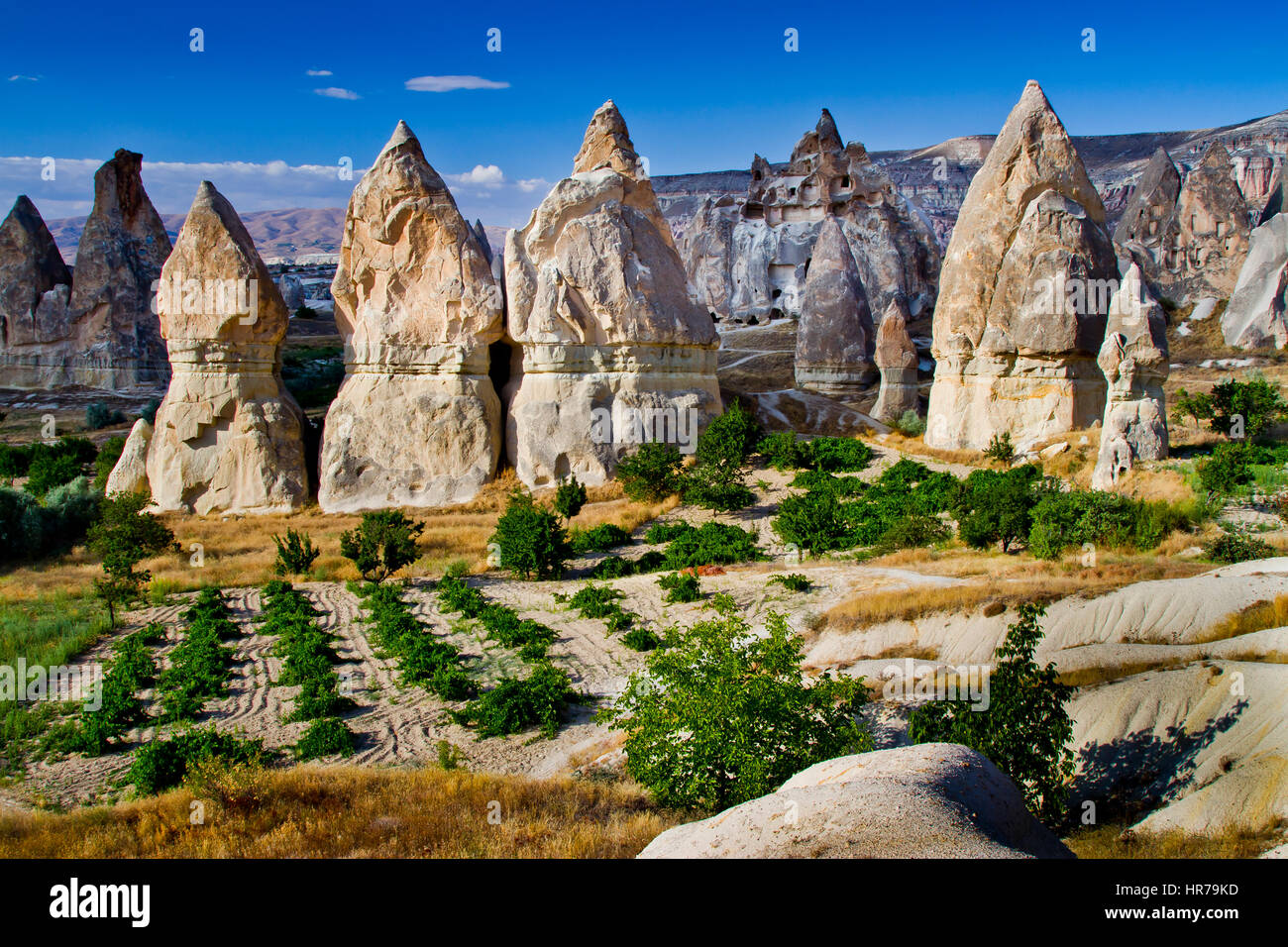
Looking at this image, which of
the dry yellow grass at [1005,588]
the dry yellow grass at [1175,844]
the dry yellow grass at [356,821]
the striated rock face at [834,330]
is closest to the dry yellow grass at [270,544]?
the dry yellow grass at [1005,588]

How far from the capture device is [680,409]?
17.7 m

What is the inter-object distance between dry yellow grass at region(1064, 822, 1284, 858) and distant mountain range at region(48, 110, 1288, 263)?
4561 centimetres

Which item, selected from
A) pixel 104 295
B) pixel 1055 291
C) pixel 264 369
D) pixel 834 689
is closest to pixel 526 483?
pixel 264 369

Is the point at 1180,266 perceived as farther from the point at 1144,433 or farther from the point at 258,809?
the point at 258,809

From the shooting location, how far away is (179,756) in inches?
266

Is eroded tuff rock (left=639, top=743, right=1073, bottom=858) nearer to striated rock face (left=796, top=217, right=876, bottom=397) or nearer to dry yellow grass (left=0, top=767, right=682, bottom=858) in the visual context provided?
dry yellow grass (left=0, top=767, right=682, bottom=858)

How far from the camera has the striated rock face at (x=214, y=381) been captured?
16.5 m

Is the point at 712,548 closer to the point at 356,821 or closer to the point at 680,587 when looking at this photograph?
the point at 680,587

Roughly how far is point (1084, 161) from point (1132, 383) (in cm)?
5953

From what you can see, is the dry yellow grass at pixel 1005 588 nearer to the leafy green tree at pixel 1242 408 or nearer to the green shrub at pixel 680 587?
the green shrub at pixel 680 587

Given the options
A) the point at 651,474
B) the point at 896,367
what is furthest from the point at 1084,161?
the point at 651,474

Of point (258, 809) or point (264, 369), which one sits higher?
point (264, 369)

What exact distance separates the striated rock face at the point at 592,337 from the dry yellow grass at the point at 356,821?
11270 mm

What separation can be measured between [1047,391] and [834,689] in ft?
41.2
